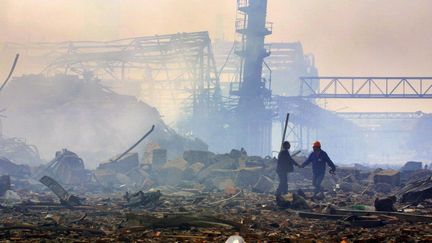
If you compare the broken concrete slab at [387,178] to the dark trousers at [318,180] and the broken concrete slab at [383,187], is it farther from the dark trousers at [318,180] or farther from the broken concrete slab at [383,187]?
the dark trousers at [318,180]

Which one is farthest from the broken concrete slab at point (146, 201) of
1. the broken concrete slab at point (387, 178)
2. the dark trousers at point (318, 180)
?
the broken concrete slab at point (387, 178)

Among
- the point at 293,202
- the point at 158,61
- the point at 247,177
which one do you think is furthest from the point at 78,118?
the point at 293,202

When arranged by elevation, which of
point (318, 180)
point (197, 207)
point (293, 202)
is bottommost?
point (197, 207)

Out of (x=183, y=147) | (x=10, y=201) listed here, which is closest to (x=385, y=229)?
(x=10, y=201)

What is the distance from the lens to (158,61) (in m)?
45.4

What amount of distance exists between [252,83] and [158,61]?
8.05 meters

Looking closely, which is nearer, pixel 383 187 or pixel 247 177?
pixel 383 187

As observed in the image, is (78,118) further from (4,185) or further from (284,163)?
(284,163)

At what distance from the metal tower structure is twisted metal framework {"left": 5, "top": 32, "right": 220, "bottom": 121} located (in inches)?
98.2

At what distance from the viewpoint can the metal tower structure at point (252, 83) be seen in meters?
42.7

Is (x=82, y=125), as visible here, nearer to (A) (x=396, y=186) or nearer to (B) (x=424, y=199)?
(A) (x=396, y=186)

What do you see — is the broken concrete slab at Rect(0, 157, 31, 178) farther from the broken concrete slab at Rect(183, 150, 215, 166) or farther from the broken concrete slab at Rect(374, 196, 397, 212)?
the broken concrete slab at Rect(374, 196, 397, 212)

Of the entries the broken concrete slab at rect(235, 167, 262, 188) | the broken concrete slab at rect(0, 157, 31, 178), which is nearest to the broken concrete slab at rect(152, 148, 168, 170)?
the broken concrete slab at rect(235, 167, 262, 188)

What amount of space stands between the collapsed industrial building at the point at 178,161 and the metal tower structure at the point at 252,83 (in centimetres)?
10
